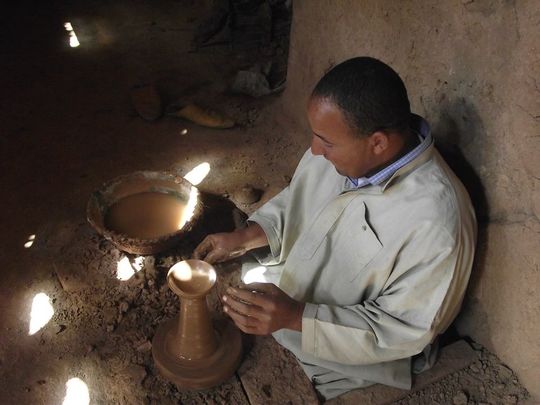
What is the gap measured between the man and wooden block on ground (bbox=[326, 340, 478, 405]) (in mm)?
48

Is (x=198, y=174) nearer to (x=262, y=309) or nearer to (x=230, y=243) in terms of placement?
(x=230, y=243)

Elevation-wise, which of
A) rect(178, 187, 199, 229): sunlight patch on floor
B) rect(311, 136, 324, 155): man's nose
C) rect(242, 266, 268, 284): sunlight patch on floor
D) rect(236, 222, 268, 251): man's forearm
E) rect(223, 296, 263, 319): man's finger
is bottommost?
rect(242, 266, 268, 284): sunlight patch on floor

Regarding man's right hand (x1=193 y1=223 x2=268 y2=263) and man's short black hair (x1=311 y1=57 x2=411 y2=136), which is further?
man's right hand (x1=193 y1=223 x2=268 y2=263)

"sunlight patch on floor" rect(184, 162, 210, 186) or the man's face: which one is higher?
the man's face

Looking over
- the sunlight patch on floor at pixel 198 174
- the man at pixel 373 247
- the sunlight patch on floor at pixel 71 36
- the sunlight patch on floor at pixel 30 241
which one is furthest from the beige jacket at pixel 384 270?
the sunlight patch on floor at pixel 71 36

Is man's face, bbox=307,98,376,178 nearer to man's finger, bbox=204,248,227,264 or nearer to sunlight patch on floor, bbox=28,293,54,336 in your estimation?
man's finger, bbox=204,248,227,264

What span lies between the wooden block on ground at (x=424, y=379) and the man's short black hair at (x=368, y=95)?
1.26 m

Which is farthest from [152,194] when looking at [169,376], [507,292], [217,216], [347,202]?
[507,292]

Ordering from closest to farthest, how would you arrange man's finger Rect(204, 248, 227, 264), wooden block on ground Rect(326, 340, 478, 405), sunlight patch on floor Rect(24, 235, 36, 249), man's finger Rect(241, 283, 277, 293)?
man's finger Rect(241, 283, 277, 293)
wooden block on ground Rect(326, 340, 478, 405)
man's finger Rect(204, 248, 227, 264)
sunlight patch on floor Rect(24, 235, 36, 249)

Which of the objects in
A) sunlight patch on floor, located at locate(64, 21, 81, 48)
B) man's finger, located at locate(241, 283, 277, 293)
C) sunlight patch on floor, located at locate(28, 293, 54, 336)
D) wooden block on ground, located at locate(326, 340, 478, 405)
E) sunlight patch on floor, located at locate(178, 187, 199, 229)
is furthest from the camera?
sunlight patch on floor, located at locate(64, 21, 81, 48)

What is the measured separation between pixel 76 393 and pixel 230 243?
108cm

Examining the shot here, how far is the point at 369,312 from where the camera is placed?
6.88 ft

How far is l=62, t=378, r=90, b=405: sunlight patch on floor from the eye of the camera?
243 cm

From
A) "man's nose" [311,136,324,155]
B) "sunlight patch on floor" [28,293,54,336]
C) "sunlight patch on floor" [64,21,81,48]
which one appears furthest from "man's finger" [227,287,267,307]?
"sunlight patch on floor" [64,21,81,48]
